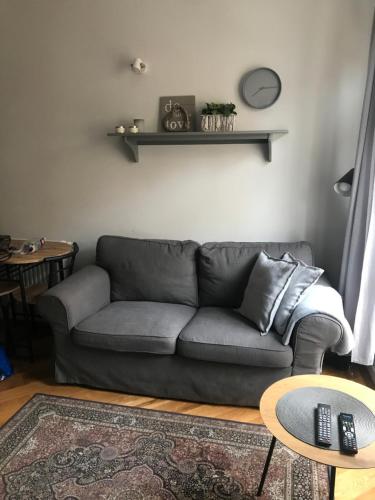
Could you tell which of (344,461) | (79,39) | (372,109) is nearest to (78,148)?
(79,39)

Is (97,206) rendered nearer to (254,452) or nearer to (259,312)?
(259,312)

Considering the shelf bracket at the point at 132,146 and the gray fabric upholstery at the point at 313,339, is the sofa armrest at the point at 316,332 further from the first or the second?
the shelf bracket at the point at 132,146

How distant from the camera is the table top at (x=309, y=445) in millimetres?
1255

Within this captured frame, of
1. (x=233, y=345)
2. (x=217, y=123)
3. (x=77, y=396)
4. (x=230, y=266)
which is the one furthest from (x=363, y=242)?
(x=77, y=396)

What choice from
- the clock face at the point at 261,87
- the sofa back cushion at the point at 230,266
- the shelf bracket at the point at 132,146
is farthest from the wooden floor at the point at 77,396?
the clock face at the point at 261,87

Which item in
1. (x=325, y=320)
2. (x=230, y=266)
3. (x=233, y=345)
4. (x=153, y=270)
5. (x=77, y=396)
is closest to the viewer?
(x=325, y=320)

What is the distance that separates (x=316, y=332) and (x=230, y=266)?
2.54 feet

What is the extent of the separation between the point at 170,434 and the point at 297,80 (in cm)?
239

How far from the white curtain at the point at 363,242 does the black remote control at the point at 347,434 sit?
3.17 ft

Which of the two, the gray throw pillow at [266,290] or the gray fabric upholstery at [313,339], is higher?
the gray throw pillow at [266,290]

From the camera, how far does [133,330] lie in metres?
2.28

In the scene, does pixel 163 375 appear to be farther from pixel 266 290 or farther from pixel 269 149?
pixel 269 149

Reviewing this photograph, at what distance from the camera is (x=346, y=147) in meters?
2.64

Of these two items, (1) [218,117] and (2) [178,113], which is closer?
(1) [218,117]
